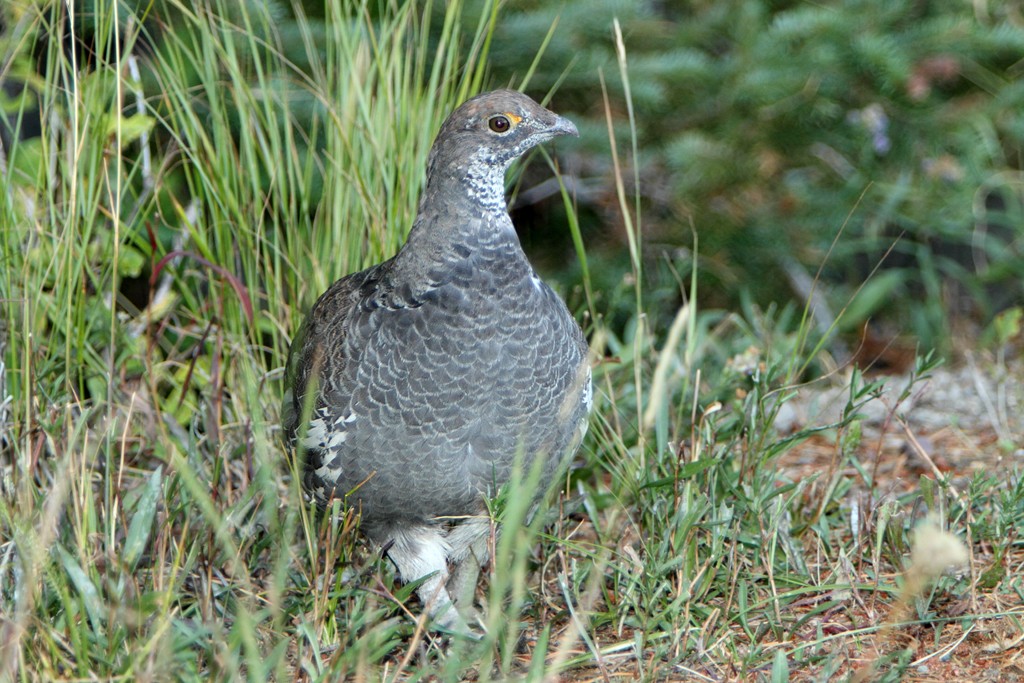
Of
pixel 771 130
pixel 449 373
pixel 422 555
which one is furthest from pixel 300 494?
pixel 771 130

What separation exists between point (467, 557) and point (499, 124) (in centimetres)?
111

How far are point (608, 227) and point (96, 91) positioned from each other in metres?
2.18

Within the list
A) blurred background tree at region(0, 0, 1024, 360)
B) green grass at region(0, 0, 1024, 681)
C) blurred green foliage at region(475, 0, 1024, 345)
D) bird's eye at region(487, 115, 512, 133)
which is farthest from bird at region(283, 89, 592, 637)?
blurred green foliage at region(475, 0, 1024, 345)

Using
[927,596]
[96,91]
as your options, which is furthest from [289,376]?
[927,596]

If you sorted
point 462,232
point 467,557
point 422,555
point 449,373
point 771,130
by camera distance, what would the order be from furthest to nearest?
1. point 771,130
2. point 467,557
3. point 422,555
4. point 462,232
5. point 449,373

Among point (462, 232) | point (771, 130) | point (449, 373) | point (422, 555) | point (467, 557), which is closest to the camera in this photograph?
point (449, 373)

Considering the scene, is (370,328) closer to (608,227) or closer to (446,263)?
(446,263)

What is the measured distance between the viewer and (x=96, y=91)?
315cm

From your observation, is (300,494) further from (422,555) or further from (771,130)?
(771,130)

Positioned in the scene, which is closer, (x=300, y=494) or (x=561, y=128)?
(x=300, y=494)

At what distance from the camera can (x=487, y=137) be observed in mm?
2762

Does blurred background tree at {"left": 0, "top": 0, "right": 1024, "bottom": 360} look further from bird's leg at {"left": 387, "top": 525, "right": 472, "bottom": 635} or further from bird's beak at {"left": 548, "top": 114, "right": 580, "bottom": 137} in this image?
bird's leg at {"left": 387, "top": 525, "right": 472, "bottom": 635}

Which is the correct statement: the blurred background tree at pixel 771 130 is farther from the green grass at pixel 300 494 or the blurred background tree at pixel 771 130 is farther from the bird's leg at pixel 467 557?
the bird's leg at pixel 467 557

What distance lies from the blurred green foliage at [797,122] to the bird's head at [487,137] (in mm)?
1203
